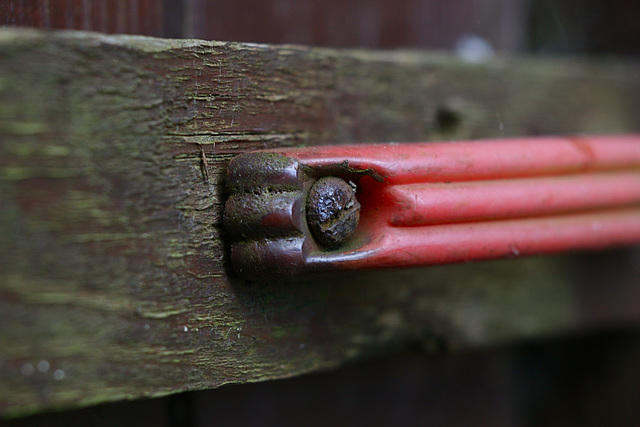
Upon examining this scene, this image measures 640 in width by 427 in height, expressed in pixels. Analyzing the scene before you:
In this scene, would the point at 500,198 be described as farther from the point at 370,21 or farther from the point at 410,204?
the point at 370,21

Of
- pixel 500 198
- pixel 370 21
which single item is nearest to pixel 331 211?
pixel 500 198

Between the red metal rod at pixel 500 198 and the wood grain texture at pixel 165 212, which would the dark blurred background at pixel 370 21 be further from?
the red metal rod at pixel 500 198

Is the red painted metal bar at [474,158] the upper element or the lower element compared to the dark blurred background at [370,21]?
lower

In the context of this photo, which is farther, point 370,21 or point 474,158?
point 370,21

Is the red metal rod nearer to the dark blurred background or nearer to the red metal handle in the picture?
the red metal handle

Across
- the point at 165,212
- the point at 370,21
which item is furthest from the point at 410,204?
the point at 370,21

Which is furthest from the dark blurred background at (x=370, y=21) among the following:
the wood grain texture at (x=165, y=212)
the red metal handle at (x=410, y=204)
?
the red metal handle at (x=410, y=204)

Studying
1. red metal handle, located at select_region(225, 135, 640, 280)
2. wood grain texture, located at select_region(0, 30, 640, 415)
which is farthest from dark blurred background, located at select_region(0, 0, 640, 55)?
red metal handle, located at select_region(225, 135, 640, 280)
